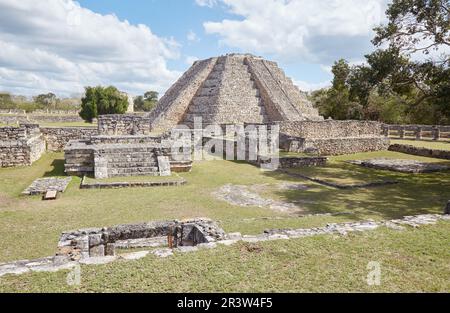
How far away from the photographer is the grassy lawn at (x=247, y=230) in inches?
154

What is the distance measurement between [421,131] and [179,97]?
1938cm

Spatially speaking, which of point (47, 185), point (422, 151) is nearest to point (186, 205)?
point (47, 185)

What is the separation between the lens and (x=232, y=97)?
30.2 meters

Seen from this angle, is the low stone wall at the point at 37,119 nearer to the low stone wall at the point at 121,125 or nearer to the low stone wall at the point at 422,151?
the low stone wall at the point at 121,125

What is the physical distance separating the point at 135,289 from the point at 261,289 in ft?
4.28

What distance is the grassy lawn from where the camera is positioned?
392 cm

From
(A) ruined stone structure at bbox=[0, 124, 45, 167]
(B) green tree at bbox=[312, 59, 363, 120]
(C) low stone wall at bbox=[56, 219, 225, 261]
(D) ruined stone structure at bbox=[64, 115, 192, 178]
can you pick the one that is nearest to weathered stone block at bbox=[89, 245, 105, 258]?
(C) low stone wall at bbox=[56, 219, 225, 261]

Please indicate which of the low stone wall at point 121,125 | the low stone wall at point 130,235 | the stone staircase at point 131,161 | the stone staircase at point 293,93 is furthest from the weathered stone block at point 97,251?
the stone staircase at point 293,93

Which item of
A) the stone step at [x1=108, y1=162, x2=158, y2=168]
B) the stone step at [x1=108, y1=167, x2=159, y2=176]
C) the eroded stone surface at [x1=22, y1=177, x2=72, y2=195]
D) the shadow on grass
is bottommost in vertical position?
the shadow on grass

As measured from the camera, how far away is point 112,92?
41.8 meters

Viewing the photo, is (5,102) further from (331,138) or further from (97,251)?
(97,251)

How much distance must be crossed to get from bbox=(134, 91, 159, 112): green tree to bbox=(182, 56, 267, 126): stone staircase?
40.6 m

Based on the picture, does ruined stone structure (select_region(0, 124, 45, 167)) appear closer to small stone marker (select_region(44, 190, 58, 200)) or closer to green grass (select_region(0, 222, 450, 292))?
small stone marker (select_region(44, 190, 58, 200))
